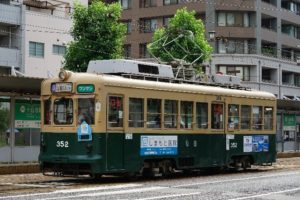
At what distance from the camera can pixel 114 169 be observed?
18.7 meters

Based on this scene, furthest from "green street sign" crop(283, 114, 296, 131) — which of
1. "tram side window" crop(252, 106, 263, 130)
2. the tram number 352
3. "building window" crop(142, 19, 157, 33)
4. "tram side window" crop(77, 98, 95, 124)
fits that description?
"building window" crop(142, 19, 157, 33)

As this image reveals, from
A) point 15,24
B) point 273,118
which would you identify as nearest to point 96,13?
point 15,24

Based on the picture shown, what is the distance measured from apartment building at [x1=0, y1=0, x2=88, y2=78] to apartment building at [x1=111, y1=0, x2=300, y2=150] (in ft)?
54.5

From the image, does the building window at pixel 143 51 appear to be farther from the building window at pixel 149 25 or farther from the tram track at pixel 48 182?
the tram track at pixel 48 182

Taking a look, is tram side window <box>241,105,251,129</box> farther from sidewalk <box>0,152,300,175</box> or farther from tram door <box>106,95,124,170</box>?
sidewalk <box>0,152,300,175</box>

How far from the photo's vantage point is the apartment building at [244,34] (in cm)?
6372

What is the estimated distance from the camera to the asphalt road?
49.2ft

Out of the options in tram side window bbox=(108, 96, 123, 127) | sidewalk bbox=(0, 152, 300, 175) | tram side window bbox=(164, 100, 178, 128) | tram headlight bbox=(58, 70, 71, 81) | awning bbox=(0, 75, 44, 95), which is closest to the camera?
tram side window bbox=(108, 96, 123, 127)

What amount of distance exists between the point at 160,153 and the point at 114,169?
2126mm

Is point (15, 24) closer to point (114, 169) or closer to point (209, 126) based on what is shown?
point (209, 126)

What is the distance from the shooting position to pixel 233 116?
24047mm

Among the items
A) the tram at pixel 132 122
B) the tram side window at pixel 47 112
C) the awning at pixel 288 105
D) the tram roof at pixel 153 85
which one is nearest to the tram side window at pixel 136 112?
the tram at pixel 132 122

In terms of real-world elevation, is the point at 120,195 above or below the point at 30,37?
below

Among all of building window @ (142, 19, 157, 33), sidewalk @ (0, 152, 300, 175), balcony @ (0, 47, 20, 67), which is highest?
building window @ (142, 19, 157, 33)
